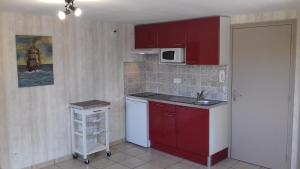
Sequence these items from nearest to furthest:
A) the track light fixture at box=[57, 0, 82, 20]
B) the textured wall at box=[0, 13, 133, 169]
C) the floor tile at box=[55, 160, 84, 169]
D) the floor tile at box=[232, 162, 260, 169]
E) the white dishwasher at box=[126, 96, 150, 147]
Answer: the track light fixture at box=[57, 0, 82, 20], the textured wall at box=[0, 13, 133, 169], the floor tile at box=[232, 162, 260, 169], the floor tile at box=[55, 160, 84, 169], the white dishwasher at box=[126, 96, 150, 147]

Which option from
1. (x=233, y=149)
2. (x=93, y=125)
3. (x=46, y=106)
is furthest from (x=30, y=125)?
(x=233, y=149)

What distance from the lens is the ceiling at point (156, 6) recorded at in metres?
3.08

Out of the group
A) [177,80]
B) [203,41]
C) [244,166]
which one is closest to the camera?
[244,166]

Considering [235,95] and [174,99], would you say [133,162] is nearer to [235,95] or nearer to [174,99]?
[174,99]

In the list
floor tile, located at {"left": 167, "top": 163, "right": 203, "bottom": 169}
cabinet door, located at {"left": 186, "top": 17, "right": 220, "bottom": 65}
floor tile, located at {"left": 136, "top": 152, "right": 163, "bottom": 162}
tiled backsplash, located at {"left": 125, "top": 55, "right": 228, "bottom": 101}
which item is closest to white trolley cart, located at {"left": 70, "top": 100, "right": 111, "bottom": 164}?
floor tile, located at {"left": 136, "top": 152, "right": 163, "bottom": 162}

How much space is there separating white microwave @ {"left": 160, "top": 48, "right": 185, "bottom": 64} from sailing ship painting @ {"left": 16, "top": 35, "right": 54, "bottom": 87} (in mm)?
1865

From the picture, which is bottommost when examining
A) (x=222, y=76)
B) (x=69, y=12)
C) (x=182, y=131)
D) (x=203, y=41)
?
(x=182, y=131)

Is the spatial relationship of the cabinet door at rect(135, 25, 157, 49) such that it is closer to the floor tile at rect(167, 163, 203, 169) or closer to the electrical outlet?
the electrical outlet

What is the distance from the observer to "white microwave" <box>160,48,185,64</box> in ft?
15.1

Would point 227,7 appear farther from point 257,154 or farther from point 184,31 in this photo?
point 257,154

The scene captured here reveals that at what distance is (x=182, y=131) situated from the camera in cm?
450

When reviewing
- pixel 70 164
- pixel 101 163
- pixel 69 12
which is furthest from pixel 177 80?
pixel 69 12

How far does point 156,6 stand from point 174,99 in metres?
1.89

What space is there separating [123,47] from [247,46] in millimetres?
2240
